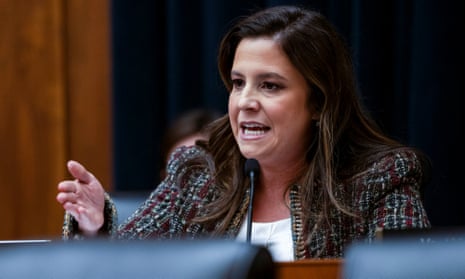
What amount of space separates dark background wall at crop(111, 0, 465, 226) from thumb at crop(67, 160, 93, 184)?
3.05 ft

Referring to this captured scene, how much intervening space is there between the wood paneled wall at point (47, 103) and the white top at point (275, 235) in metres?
1.24

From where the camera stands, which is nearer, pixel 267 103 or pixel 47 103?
pixel 267 103

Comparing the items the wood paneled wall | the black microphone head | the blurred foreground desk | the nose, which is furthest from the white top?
the wood paneled wall

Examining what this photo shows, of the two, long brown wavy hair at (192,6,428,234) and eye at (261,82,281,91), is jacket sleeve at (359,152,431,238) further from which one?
eye at (261,82,281,91)

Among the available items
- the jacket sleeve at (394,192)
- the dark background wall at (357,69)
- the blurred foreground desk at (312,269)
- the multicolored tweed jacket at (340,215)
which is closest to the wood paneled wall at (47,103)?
the dark background wall at (357,69)

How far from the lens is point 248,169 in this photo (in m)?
1.84

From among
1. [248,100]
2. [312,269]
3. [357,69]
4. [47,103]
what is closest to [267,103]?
[248,100]

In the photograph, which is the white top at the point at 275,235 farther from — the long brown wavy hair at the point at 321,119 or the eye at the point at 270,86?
the eye at the point at 270,86

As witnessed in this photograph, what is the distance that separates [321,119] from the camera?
1.88 meters

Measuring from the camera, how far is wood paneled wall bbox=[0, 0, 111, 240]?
2979mm

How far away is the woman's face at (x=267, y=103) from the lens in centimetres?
183

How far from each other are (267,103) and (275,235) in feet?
0.91

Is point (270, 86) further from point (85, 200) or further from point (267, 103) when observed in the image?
point (85, 200)

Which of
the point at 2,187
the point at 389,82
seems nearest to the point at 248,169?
the point at 389,82
